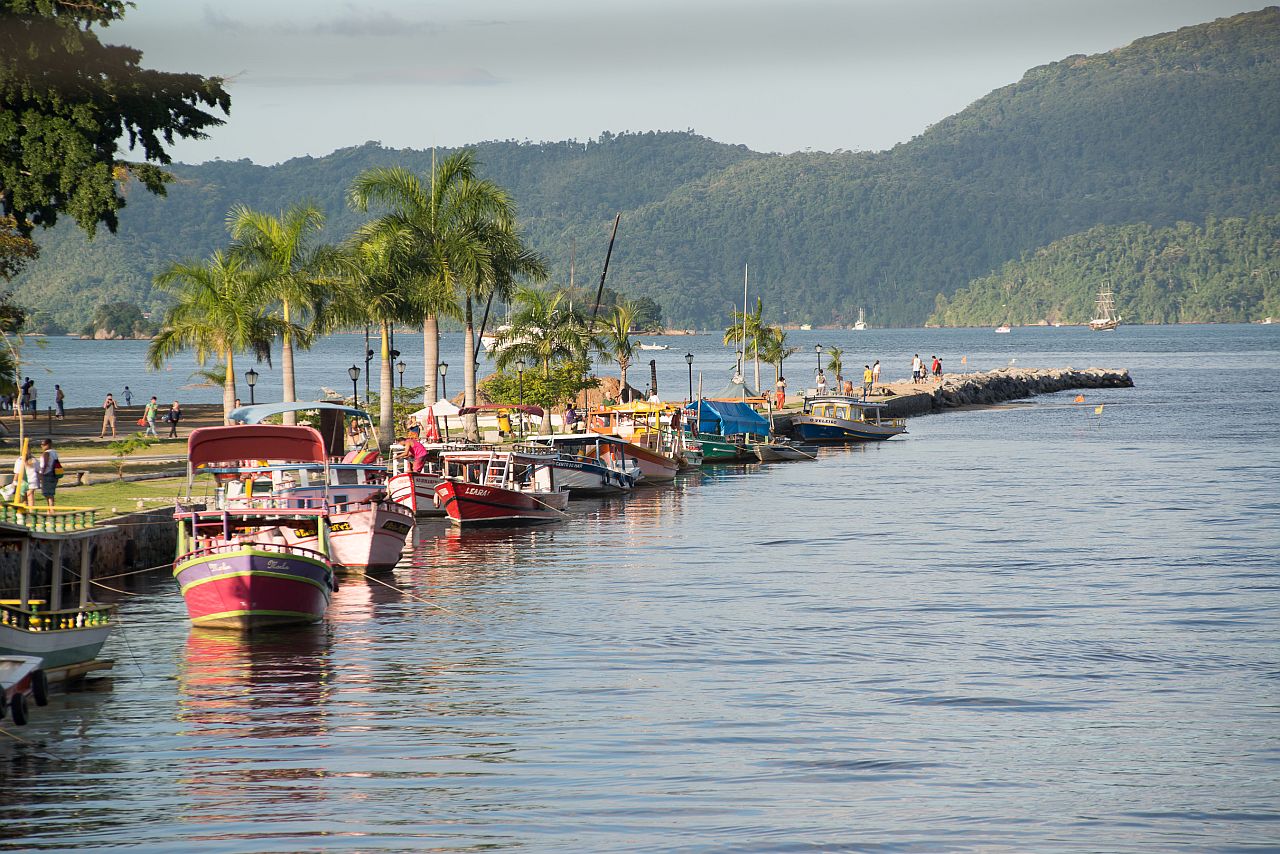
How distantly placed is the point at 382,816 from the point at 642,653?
35.2 ft

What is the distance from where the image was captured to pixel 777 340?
108m

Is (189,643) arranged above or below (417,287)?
below

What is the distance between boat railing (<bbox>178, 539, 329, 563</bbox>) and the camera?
2897 centimetres

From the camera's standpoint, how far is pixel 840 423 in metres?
87.2

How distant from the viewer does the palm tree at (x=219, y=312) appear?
51875 millimetres

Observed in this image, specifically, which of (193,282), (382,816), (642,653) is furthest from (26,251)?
(382,816)

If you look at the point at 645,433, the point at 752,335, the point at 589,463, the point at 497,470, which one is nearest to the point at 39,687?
the point at 497,470

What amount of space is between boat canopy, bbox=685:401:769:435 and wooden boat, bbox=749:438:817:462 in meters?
0.98

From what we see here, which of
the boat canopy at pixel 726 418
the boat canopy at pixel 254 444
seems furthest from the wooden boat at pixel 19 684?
the boat canopy at pixel 726 418

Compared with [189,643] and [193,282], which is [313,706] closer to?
[189,643]

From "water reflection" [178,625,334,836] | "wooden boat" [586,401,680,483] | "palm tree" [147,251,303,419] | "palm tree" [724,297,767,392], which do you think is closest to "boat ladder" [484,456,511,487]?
"palm tree" [147,251,303,419]

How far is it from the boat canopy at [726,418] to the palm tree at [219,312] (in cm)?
2699

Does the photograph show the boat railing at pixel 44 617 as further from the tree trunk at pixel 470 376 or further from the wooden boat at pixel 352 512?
the tree trunk at pixel 470 376

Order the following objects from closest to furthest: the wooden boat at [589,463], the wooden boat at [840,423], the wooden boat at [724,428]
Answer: the wooden boat at [589,463], the wooden boat at [724,428], the wooden boat at [840,423]
